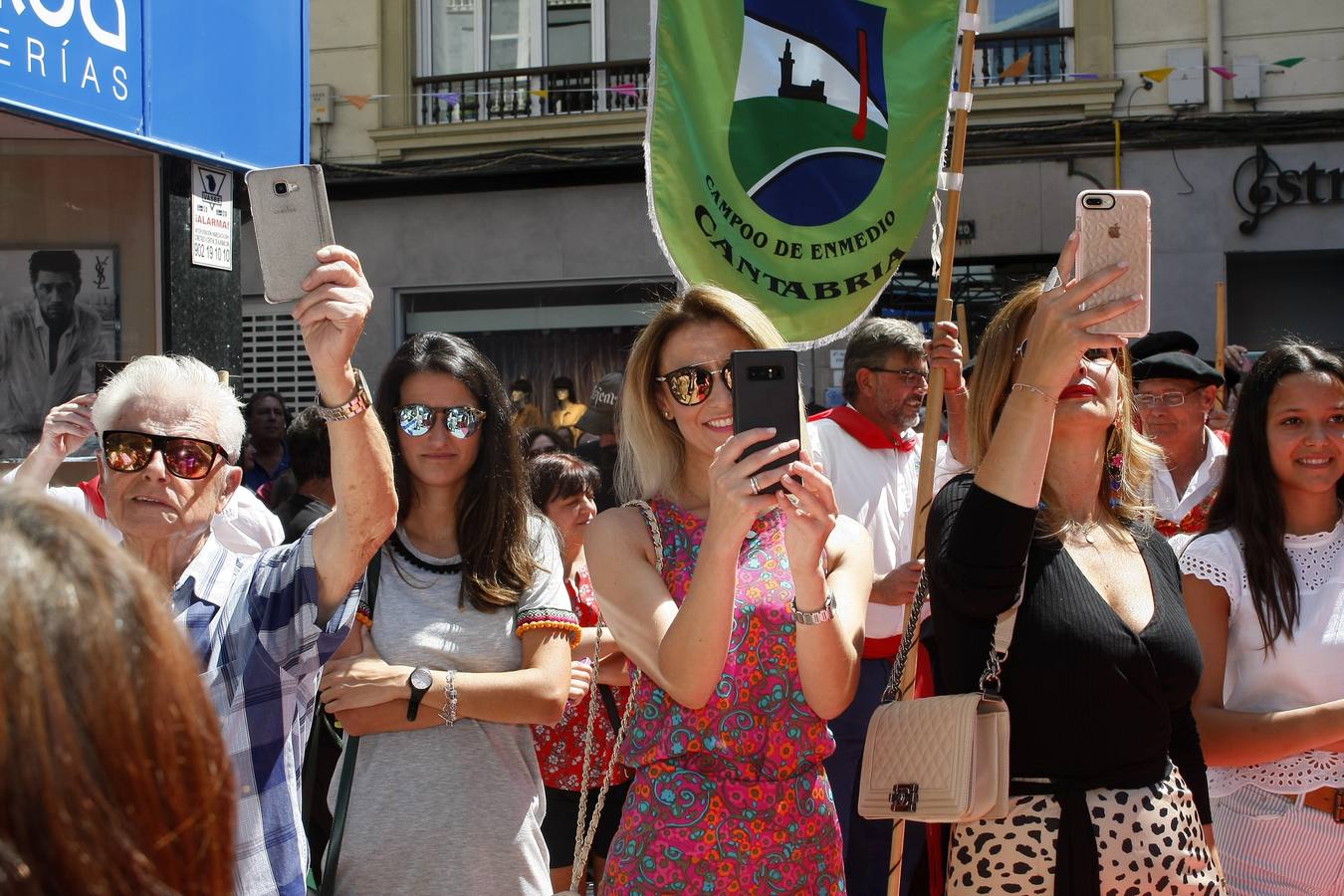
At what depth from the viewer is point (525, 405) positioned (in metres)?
12.5

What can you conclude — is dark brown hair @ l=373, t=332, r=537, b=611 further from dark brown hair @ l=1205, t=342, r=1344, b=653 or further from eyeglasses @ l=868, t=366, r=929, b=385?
eyeglasses @ l=868, t=366, r=929, b=385

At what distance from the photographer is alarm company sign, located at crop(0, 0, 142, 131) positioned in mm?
4816

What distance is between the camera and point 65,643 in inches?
34.5

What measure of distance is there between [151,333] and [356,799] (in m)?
3.83

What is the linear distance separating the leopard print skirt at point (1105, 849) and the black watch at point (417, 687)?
1178 mm

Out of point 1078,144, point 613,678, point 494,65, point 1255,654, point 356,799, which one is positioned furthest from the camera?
point 494,65

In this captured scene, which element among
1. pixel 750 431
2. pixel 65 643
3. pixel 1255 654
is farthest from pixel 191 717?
pixel 1255 654

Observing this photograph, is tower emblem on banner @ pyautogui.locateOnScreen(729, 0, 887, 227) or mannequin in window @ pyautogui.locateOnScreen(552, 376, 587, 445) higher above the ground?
tower emblem on banner @ pyautogui.locateOnScreen(729, 0, 887, 227)

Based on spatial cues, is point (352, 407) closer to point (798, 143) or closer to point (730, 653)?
point (730, 653)

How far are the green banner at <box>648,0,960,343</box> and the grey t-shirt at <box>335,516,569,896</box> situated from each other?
157 cm

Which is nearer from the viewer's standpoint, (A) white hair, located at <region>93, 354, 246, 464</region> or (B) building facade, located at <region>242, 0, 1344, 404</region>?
(A) white hair, located at <region>93, 354, 246, 464</region>

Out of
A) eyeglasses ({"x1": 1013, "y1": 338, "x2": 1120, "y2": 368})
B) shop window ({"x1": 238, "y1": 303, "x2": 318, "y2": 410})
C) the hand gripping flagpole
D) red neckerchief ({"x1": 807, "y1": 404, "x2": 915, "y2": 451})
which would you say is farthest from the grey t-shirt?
shop window ({"x1": 238, "y1": 303, "x2": 318, "y2": 410})

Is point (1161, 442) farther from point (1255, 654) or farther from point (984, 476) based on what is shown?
point (984, 476)

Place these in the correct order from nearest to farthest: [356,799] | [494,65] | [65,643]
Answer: [65,643], [356,799], [494,65]
